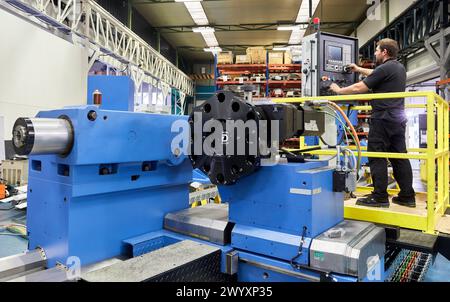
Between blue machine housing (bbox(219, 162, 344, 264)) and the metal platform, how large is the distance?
0.22 ft

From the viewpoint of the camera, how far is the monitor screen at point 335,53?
210 inches

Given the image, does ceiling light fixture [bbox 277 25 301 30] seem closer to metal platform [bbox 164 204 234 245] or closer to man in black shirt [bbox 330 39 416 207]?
man in black shirt [bbox 330 39 416 207]

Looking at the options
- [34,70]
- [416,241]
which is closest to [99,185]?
[416,241]

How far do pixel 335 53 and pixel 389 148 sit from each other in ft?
9.38

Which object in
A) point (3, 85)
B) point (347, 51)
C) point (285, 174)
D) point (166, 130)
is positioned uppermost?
point (347, 51)

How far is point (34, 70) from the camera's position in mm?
6430

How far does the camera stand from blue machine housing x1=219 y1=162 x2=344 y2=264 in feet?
5.87

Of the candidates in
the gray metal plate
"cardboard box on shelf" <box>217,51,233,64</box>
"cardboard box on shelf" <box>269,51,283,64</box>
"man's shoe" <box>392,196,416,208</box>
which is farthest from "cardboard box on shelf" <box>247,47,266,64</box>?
the gray metal plate

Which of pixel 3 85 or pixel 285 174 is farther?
pixel 3 85

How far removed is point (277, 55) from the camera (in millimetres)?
10141

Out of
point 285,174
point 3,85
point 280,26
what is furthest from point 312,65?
point 280,26

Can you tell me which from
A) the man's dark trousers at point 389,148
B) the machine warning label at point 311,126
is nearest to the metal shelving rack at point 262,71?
the man's dark trousers at point 389,148

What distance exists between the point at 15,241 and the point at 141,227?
291 cm
